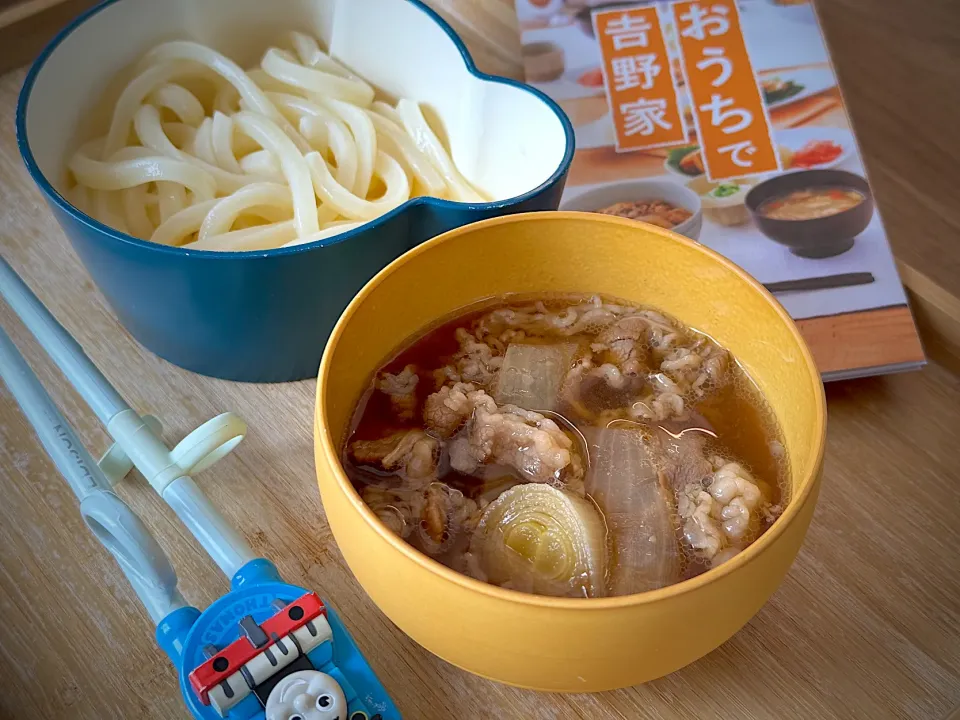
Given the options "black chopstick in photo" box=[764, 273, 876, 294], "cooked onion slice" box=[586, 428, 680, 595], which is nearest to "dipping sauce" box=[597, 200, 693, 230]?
"black chopstick in photo" box=[764, 273, 876, 294]

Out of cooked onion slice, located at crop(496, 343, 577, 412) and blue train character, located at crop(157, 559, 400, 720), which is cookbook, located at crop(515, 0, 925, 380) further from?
blue train character, located at crop(157, 559, 400, 720)

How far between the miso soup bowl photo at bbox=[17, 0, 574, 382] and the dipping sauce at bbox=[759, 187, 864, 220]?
26 cm

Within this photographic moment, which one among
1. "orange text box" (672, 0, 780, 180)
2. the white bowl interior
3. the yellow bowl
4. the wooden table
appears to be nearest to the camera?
the yellow bowl

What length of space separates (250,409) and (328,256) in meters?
0.17

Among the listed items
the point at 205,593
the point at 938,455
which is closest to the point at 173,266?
the point at 205,593

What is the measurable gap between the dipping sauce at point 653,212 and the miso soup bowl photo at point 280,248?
132mm

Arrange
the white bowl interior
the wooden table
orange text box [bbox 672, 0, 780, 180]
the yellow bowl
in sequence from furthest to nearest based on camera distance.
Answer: orange text box [bbox 672, 0, 780, 180]
the white bowl interior
the wooden table
the yellow bowl

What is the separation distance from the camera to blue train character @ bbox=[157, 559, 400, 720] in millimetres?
567

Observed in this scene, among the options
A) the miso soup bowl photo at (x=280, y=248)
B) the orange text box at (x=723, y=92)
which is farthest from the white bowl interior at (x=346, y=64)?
the orange text box at (x=723, y=92)

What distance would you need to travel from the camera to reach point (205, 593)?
0.71 metres

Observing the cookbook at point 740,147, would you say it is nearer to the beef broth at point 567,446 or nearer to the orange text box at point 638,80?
the orange text box at point 638,80

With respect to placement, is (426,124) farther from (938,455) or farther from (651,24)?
(938,455)

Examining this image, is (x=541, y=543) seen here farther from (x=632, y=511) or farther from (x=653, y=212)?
(x=653, y=212)

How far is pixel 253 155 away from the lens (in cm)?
90
